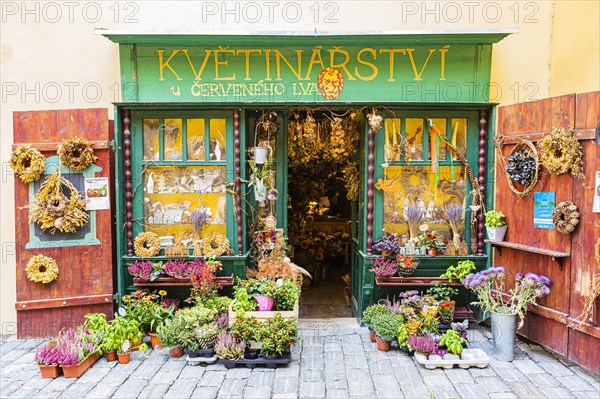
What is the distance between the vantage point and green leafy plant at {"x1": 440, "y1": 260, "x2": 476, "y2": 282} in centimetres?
568

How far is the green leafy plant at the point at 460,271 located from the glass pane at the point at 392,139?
6.14 ft

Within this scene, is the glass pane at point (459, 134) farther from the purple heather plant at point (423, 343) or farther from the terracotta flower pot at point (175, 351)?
the terracotta flower pot at point (175, 351)

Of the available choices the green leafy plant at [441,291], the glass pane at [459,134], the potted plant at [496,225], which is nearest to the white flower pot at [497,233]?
the potted plant at [496,225]

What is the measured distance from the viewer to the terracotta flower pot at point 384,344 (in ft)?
16.8

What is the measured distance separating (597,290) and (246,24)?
6.12 m

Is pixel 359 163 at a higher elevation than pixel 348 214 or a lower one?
higher

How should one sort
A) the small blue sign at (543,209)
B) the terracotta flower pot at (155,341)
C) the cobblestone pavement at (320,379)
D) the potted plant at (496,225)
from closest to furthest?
the cobblestone pavement at (320,379)
the small blue sign at (543,209)
the terracotta flower pot at (155,341)
the potted plant at (496,225)

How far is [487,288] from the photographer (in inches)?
202

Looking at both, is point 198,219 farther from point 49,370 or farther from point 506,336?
point 506,336

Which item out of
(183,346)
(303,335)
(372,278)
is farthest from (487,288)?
(183,346)

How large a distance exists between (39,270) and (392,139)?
5660 millimetres

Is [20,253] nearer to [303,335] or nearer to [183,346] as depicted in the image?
[183,346]

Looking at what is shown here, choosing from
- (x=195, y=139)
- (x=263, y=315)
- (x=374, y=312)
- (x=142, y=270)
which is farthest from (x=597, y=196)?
(x=142, y=270)

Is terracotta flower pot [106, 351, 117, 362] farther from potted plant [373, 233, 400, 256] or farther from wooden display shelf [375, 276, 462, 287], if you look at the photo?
potted plant [373, 233, 400, 256]
